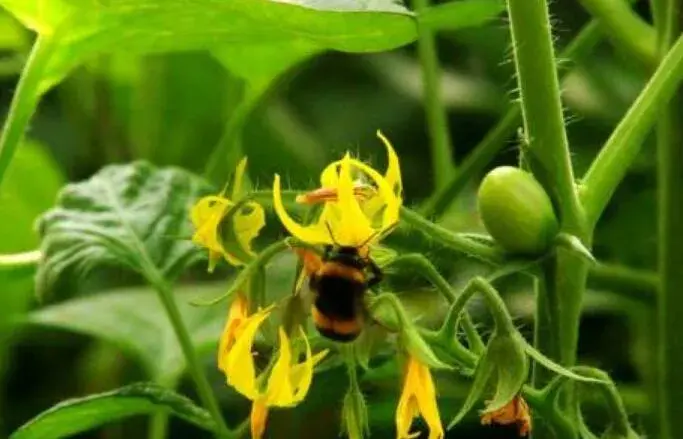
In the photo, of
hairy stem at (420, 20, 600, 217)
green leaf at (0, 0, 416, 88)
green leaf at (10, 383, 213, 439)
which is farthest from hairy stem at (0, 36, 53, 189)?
hairy stem at (420, 20, 600, 217)

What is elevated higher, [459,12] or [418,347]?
[459,12]

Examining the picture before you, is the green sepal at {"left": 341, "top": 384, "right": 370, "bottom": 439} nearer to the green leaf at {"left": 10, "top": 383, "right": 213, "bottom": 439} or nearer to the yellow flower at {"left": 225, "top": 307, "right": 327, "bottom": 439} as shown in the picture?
the yellow flower at {"left": 225, "top": 307, "right": 327, "bottom": 439}

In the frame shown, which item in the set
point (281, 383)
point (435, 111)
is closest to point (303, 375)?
point (281, 383)

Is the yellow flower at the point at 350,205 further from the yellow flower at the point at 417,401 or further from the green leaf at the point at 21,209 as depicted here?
the green leaf at the point at 21,209

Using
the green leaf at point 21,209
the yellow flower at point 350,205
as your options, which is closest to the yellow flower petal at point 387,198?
the yellow flower at point 350,205

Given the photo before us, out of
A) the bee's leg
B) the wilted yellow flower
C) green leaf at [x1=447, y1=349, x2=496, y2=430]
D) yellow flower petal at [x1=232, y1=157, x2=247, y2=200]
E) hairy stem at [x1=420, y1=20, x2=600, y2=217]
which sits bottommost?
the wilted yellow flower

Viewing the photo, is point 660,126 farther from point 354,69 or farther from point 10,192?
point 354,69

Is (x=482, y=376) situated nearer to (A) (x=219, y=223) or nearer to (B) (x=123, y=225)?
(A) (x=219, y=223)
